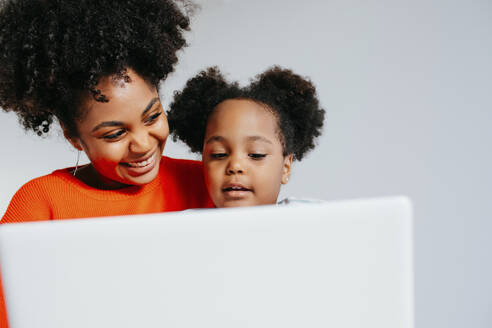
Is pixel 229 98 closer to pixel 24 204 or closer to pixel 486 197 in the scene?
pixel 24 204

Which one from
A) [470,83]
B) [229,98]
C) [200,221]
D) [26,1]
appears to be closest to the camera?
[200,221]

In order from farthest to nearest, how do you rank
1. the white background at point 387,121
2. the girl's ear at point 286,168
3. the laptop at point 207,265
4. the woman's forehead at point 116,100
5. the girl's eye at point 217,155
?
the white background at point 387,121
the girl's ear at point 286,168
the girl's eye at point 217,155
the woman's forehead at point 116,100
the laptop at point 207,265

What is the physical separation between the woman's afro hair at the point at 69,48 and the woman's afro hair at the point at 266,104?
0.32 meters

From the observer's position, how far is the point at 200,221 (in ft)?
1.29

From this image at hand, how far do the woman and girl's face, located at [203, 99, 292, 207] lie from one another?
0.16m

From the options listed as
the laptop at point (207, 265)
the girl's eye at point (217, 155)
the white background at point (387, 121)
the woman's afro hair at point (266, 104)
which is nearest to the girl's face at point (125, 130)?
the girl's eye at point (217, 155)

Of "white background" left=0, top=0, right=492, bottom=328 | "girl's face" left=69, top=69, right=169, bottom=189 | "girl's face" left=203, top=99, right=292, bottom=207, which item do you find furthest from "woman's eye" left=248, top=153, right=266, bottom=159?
"white background" left=0, top=0, right=492, bottom=328

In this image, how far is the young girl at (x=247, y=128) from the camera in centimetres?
105

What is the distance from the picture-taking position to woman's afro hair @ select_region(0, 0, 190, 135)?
871 mm

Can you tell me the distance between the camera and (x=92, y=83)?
0.87 meters

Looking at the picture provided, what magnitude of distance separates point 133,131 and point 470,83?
1.39 metres

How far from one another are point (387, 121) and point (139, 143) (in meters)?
1.18

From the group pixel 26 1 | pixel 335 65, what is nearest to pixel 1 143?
pixel 26 1

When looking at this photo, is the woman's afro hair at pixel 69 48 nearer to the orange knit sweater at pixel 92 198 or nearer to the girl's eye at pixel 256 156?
the orange knit sweater at pixel 92 198
